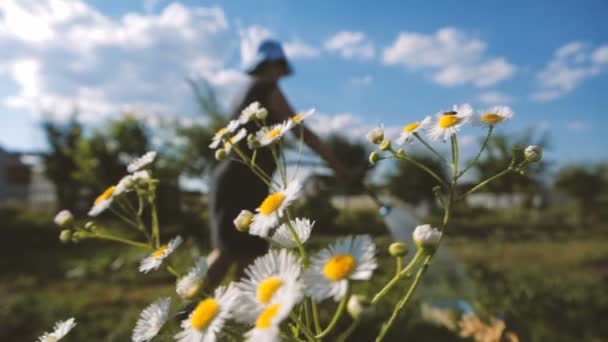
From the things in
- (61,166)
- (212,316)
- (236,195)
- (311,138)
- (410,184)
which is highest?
(212,316)

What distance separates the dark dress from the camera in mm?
2178

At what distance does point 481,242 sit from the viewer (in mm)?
7402

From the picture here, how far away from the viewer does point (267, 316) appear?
0.35 meters

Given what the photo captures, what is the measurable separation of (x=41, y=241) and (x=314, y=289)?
9.08 meters

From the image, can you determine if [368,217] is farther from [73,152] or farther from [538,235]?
[73,152]

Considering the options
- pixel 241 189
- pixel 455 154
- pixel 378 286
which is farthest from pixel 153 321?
pixel 378 286

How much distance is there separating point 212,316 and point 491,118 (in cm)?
42

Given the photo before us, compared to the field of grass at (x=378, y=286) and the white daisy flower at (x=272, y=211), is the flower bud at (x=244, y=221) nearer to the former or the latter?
the white daisy flower at (x=272, y=211)

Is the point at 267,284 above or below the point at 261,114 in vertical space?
below

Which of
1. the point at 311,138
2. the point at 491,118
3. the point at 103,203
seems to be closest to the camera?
the point at 491,118

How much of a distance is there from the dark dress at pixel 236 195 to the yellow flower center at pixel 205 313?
5.68 ft

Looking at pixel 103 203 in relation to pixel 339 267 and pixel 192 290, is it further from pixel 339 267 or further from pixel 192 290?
pixel 339 267

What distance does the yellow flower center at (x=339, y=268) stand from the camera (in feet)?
1.25

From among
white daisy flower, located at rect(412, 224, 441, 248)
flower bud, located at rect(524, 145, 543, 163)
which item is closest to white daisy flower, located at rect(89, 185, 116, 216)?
white daisy flower, located at rect(412, 224, 441, 248)
